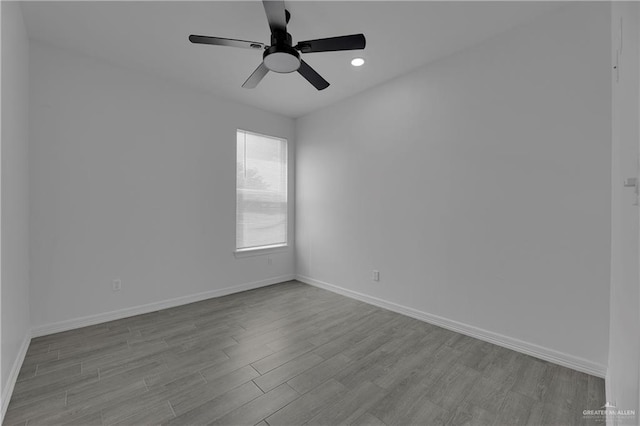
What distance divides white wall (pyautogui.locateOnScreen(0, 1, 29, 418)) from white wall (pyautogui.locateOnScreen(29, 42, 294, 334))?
177 mm

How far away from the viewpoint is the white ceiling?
7.04 feet

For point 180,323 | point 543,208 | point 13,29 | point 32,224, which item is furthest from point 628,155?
point 32,224

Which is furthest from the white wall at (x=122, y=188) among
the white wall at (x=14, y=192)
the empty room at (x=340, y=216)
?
the white wall at (x=14, y=192)

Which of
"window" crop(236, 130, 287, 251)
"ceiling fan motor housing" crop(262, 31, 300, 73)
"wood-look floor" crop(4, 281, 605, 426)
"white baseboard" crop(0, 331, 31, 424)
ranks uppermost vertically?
"ceiling fan motor housing" crop(262, 31, 300, 73)

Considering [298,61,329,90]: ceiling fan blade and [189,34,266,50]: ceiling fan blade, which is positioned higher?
[189,34,266,50]: ceiling fan blade

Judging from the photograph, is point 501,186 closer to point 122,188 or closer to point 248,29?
point 248,29

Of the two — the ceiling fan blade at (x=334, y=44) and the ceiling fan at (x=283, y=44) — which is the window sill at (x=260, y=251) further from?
the ceiling fan blade at (x=334, y=44)

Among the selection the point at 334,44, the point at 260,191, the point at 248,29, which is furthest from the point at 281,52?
the point at 260,191

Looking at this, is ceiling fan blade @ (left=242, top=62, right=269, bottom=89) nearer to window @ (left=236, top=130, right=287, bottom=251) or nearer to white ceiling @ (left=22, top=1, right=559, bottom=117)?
white ceiling @ (left=22, top=1, right=559, bottom=117)

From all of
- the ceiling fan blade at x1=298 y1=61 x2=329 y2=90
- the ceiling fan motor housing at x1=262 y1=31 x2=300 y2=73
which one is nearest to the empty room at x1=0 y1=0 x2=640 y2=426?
the ceiling fan motor housing at x1=262 y1=31 x2=300 y2=73

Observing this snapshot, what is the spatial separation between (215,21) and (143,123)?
1.56 meters

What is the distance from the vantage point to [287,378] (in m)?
1.97

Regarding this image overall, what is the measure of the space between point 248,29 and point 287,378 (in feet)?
9.36

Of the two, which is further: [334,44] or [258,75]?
[258,75]
